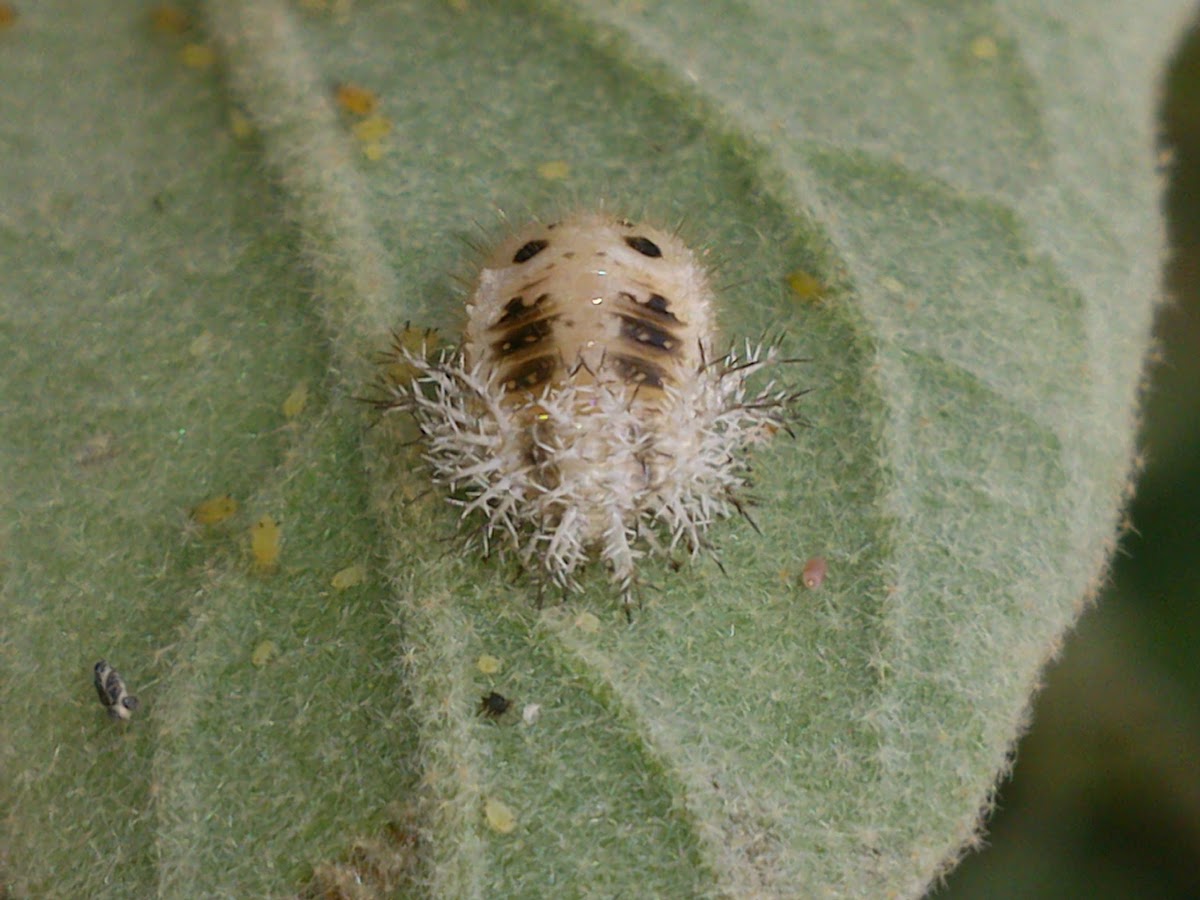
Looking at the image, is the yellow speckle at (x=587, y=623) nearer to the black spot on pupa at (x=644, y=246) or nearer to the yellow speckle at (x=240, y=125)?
the black spot on pupa at (x=644, y=246)

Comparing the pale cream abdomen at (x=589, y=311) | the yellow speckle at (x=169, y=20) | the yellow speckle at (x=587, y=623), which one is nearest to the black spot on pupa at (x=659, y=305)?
the pale cream abdomen at (x=589, y=311)

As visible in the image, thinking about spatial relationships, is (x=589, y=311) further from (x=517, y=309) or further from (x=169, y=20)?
(x=169, y=20)

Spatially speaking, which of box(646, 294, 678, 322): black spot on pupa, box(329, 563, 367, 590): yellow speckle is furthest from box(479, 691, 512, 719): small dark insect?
box(646, 294, 678, 322): black spot on pupa

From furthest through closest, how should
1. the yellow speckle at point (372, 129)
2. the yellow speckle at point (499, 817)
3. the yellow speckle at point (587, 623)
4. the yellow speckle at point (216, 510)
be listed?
the yellow speckle at point (372, 129) → the yellow speckle at point (216, 510) → the yellow speckle at point (587, 623) → the yellow speckle at point (499, 817)

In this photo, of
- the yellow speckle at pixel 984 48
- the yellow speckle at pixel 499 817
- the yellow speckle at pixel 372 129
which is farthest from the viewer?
the yellow speckle at pixel 984 48

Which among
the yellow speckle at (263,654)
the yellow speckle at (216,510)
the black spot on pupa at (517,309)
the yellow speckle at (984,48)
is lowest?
the yellow speckle at (263,654)

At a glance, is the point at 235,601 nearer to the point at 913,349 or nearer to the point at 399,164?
the point at 399,164

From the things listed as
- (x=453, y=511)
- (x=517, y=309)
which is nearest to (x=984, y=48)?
(x=517, y=309)

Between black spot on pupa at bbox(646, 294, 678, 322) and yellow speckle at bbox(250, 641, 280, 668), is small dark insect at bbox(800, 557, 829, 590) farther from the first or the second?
yellow speckle at bbox(250, 641, 280, 668)
